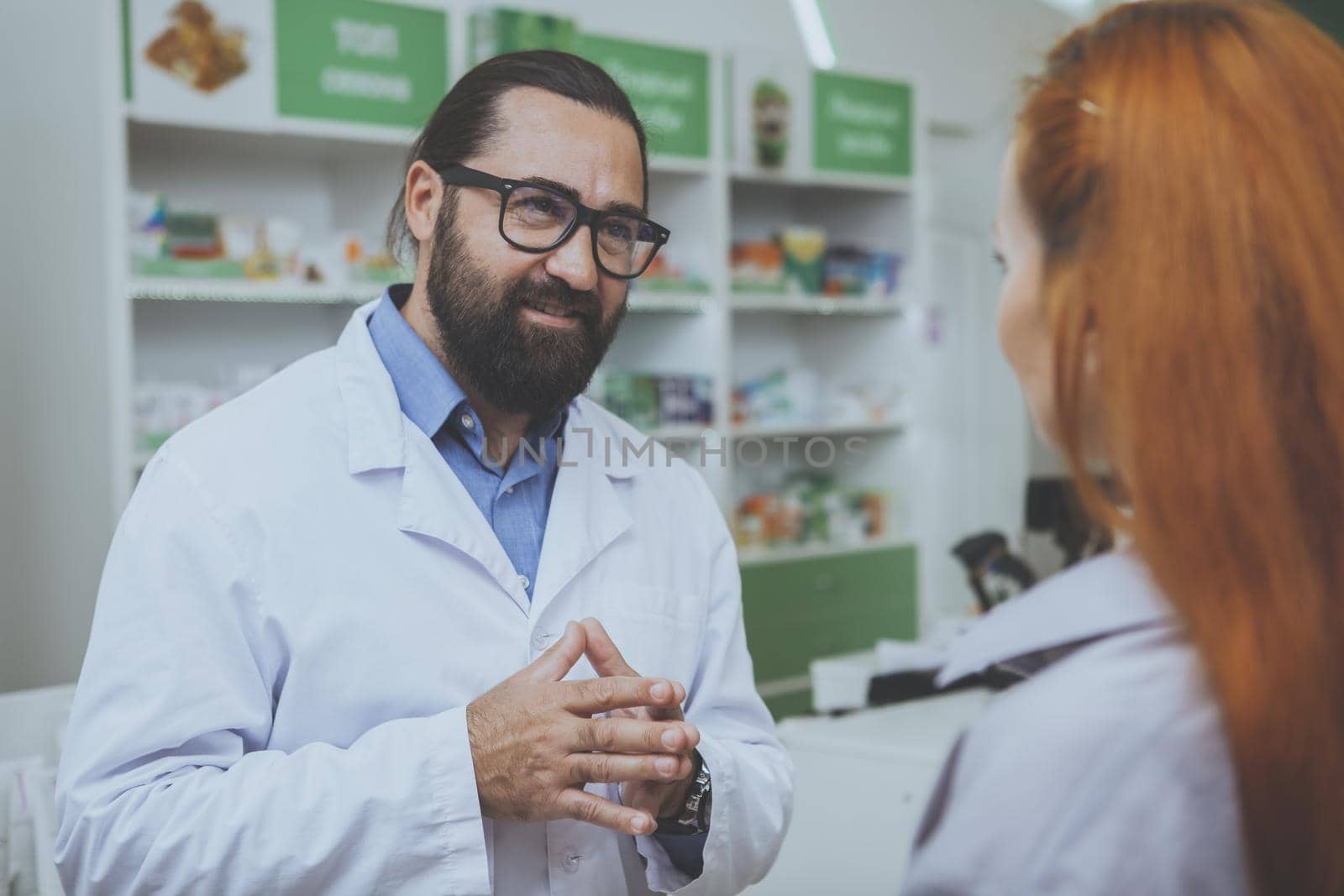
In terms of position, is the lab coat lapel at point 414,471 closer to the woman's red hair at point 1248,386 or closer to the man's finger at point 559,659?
the man's finger at point 559,659

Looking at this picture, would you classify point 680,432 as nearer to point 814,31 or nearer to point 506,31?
point 506,31

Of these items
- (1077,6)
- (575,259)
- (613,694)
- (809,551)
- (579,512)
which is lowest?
(809,551)

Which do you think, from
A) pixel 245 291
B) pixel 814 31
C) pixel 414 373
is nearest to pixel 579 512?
pixel 414 373

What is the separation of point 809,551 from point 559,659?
3101 millimetres

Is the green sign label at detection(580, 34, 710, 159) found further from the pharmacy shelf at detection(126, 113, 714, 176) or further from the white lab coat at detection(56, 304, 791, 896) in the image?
the white lab coat at detection(56, 304, 791, 896)

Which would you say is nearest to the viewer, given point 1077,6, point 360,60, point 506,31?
point 360,60

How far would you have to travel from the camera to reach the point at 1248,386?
2.02 ft

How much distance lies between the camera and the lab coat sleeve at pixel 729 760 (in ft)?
4.45

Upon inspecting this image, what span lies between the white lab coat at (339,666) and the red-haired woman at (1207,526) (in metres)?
0.67

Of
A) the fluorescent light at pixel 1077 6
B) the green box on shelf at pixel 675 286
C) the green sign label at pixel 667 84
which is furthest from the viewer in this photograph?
the fluorescent light at pixel 1077 6

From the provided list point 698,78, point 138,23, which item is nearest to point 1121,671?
point 138,23

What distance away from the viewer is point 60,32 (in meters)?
3.29

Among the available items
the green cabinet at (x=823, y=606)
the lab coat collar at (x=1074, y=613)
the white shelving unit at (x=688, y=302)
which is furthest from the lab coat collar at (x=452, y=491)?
the green cabinet at (x=823, y=606)

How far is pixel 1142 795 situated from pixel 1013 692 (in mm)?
91
